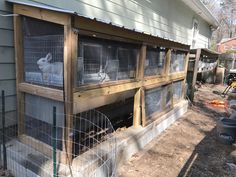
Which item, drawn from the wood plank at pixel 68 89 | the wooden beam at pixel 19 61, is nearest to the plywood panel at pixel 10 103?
the wooden beam at pixel 19 61

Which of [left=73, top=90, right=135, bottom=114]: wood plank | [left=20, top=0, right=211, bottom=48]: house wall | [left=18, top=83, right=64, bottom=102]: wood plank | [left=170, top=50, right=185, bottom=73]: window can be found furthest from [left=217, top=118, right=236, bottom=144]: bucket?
[left=18, top=83, right=64, bottom=102]: wood plank

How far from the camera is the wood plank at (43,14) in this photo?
7.41 feet

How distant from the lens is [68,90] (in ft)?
7.76

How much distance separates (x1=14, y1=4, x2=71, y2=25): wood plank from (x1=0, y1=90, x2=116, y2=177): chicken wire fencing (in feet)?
2.94

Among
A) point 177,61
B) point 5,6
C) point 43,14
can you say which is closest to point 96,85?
point 43,14

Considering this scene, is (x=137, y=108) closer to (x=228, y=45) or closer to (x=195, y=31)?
(x=195, y=31)

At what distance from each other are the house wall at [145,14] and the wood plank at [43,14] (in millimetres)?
453

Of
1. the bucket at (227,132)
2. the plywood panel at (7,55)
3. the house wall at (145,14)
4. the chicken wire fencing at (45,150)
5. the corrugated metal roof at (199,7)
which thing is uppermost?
the corrugated metal roof at (199,7)

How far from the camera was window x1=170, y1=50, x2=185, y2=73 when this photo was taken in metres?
5.20

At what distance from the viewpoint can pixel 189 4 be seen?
8.60 m

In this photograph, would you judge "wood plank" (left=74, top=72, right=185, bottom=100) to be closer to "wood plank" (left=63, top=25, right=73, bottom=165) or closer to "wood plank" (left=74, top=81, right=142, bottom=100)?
"wood plank" (left=74, top=81, right=142, bottom=100)

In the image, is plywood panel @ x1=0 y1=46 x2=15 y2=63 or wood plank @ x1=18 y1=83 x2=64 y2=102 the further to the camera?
plywood panel @ x1=0 y1=46 x2=15 y2=63

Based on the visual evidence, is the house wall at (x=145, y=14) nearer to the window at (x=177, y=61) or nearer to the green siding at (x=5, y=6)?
the green siding at (x=5, y=6)

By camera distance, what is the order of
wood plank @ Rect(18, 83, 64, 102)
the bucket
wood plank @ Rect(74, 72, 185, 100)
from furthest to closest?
the bucket, wood plank @ Rect(74, 72, 185, 100), wood plank @ Rect(18, 83, 64, 102)
